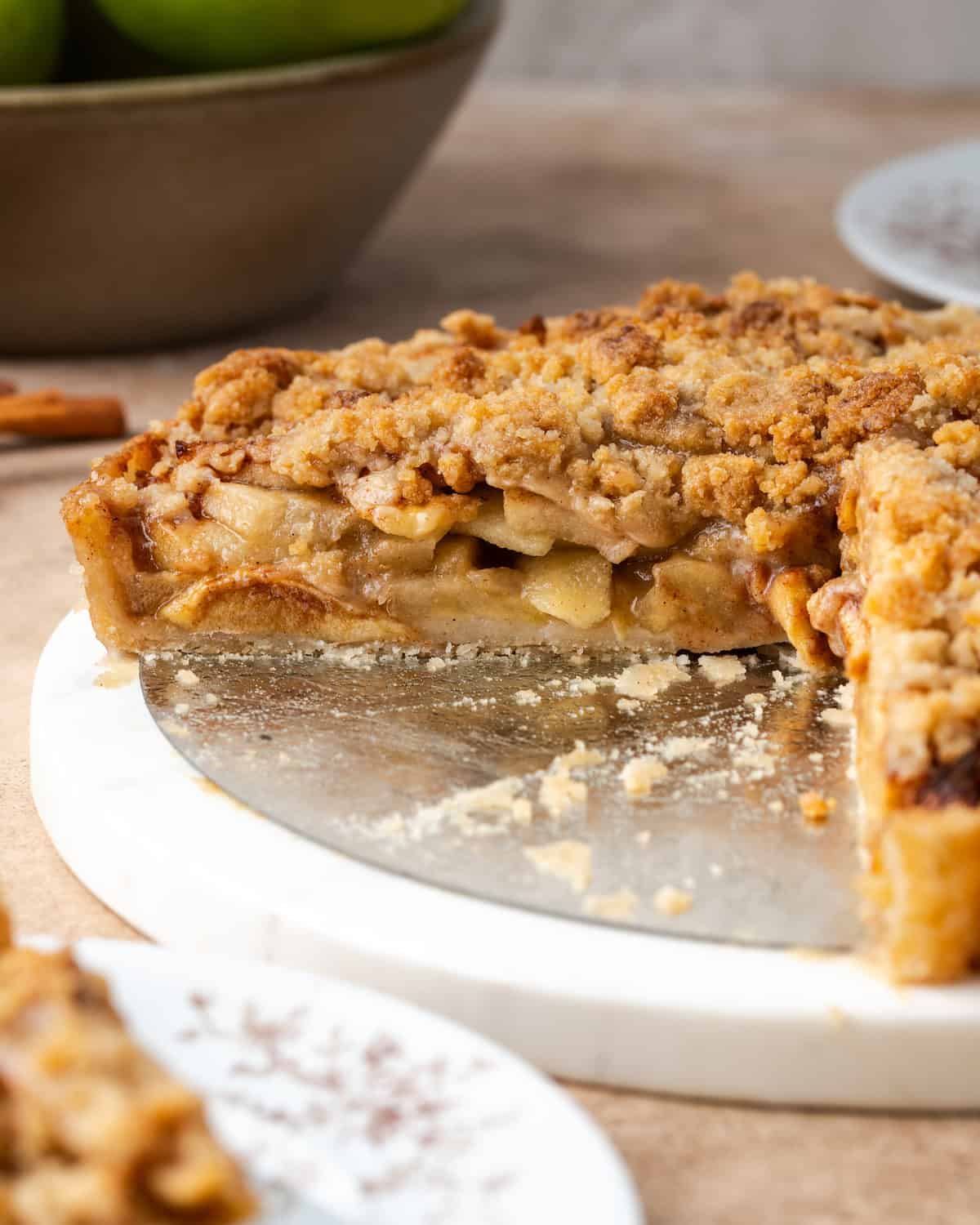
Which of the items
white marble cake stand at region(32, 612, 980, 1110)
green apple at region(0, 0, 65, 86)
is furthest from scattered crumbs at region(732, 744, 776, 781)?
green apple at region(0, 0, 65, 86)

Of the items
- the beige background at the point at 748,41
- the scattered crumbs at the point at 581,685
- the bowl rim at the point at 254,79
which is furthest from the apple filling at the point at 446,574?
the beige background at the point at 748,41

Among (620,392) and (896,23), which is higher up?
(620,392)

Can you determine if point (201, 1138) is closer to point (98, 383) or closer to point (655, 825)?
point (655, 825)

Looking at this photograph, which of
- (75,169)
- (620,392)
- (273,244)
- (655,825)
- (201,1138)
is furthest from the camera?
(273,244)

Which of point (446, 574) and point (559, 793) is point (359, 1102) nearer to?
point (559, 793)

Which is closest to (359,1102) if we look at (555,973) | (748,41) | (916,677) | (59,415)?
(555,973)

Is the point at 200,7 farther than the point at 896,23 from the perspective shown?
No

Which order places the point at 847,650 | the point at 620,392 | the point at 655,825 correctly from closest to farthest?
1. the point at 655,825
2. the point at 847,650
3. the point at 620,392

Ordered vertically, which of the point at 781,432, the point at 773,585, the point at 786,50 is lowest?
the point at 786,50

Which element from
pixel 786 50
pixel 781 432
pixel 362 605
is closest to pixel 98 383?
pixel 362 605
